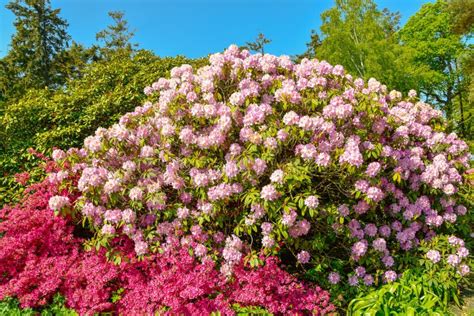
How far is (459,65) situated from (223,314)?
25571 millimetres

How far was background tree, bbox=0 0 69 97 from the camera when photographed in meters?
23.8

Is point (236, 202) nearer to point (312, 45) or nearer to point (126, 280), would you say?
point (126, 280)

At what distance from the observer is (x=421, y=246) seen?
4.98 metres

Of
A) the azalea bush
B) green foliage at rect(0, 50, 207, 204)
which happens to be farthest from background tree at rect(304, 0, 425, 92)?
the azalea bush

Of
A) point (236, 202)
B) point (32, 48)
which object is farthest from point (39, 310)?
point (32, 48)

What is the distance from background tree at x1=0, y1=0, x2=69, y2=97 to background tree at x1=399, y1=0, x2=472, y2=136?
22.0 metres

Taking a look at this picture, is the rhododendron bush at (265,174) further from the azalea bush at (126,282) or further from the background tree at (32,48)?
the background tree at (32,48)

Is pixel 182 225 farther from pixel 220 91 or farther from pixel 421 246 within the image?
pixel 421 246

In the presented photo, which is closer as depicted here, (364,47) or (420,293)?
(420,293)

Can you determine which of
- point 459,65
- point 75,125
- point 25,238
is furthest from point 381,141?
point 459,65

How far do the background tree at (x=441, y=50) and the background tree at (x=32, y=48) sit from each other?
2198 cm

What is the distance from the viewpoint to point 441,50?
23562 millimetres

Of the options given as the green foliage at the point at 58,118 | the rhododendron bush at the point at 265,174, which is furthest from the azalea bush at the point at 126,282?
the green foliage at the point at 58,118

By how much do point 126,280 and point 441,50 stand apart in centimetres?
2450
